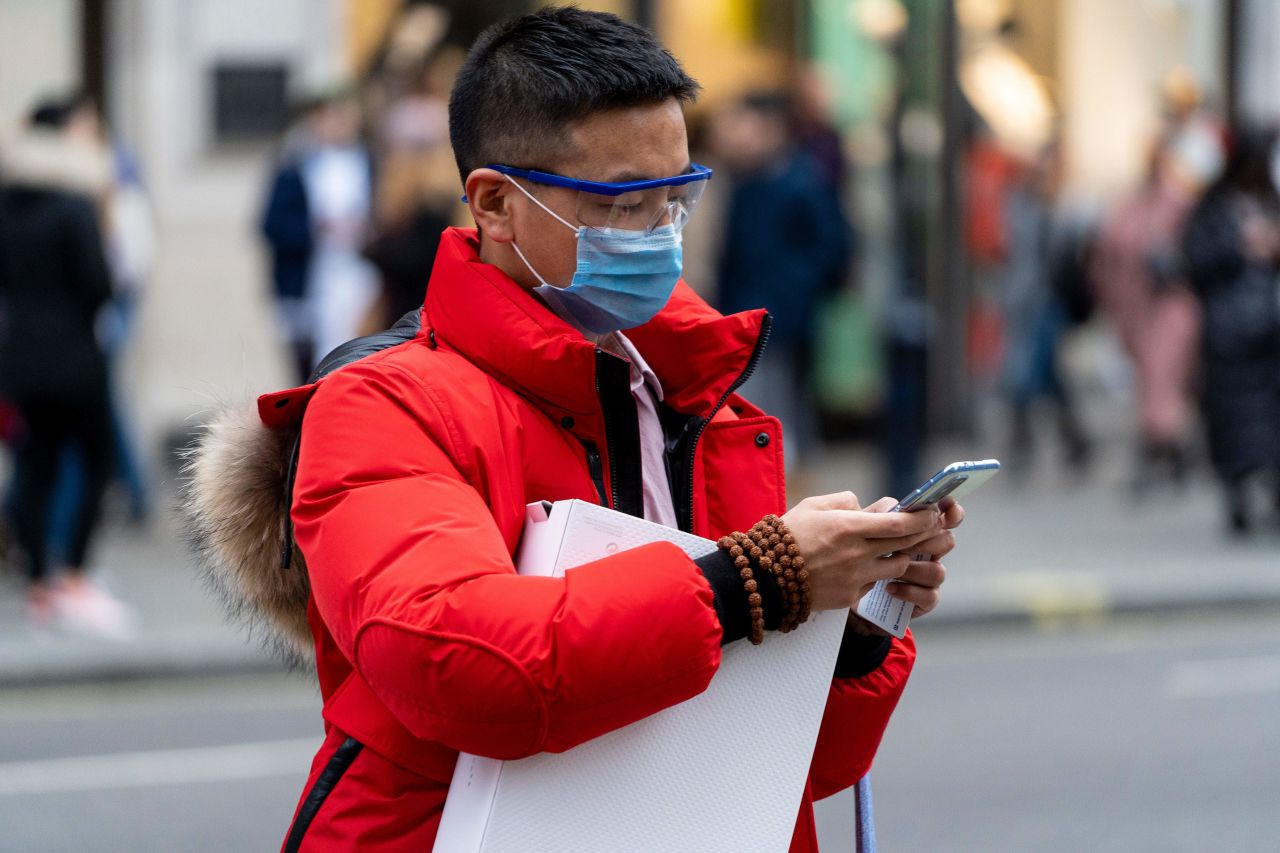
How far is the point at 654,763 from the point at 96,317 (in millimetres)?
6918

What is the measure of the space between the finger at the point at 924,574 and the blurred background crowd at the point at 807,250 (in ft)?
14.7

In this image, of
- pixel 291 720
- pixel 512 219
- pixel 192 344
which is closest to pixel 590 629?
pixel 512 219

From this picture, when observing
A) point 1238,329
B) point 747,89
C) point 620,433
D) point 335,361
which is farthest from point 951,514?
point 747,89

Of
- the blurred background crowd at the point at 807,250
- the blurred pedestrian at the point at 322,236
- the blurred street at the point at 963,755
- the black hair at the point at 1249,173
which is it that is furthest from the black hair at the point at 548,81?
the black hair at the point at 1249,173

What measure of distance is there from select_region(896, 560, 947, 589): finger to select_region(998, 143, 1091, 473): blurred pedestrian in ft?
33.6

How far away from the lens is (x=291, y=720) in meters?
6.98

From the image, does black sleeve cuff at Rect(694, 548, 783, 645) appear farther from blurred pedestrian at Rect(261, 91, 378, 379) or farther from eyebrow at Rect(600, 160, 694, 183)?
blurred pedestrian at Rect(261, 91, 378, 379)

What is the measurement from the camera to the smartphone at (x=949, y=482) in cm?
190

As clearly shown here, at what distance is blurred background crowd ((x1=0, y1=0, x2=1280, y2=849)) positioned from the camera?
830cm

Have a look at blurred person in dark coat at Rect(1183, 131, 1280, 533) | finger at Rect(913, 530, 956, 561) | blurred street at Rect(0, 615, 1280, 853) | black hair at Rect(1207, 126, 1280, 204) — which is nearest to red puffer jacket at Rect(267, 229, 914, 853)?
finger at Rect(913, 530, 956, 561)

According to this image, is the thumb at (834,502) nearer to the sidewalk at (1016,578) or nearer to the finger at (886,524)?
the finger at (886,524)

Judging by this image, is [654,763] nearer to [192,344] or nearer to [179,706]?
[179,706]

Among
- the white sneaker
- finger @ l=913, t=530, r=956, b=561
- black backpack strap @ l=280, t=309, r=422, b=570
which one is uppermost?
black backpack strap @ l=280, t=309, r=422, b=570

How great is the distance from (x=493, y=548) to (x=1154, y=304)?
10531 millimetres
